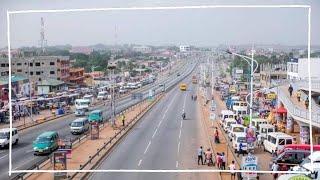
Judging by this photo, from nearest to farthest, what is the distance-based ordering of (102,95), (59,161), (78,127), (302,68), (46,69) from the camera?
(59,161)
(78,127)
(302,68)
(46,69)
(102,95)

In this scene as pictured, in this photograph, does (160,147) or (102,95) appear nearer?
(160,147)

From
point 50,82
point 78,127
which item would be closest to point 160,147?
point 78,127

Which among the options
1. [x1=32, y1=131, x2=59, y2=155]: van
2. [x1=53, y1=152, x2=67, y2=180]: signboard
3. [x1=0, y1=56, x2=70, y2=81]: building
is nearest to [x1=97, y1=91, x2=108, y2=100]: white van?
[x1=0, y1=56, x2=70, y2=81]: building

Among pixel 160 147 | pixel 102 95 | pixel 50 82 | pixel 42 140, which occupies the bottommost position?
pixel 160 147

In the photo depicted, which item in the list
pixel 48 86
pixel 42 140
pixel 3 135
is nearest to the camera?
pixel 42 140

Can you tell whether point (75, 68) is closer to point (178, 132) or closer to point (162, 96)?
point (162, 96)

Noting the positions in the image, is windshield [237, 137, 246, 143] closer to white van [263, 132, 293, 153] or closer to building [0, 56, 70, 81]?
white van [263, 132, 293, 153]

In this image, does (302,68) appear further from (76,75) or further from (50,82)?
(76,75)

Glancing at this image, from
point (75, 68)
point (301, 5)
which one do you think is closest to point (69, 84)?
point (75, 68)
